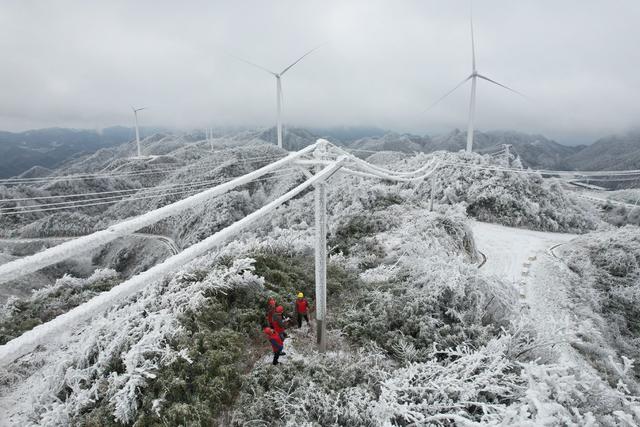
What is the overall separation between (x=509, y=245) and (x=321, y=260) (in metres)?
18.4

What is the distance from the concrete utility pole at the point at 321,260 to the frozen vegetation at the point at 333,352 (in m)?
A: 0.69

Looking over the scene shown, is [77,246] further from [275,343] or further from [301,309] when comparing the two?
[301,309]

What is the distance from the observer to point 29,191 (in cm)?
6738

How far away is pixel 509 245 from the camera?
21203 millimetres

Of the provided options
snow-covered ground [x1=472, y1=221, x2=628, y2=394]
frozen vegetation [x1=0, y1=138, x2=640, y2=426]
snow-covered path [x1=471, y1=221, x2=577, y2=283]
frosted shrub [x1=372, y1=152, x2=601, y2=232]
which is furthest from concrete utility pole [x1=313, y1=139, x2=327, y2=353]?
frosted shrub [x1=372, y1=152, x2=601, y2=232]

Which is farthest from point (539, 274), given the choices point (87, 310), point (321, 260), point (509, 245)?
point (87, 310)

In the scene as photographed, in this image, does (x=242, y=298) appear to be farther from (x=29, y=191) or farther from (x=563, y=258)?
(x=29, y=191)

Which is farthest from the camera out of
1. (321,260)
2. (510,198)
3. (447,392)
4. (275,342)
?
(510,198)

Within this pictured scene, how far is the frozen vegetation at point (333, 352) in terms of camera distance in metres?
5.78

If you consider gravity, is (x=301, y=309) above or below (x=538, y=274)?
above

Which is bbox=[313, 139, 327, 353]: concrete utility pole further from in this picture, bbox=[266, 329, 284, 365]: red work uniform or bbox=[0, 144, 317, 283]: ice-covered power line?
bbox=[0, 144, 317, 283]: ice-covered power line

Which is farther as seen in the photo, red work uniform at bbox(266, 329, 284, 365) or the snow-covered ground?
the snow-covered ground

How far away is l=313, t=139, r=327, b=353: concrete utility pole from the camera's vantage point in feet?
25.0

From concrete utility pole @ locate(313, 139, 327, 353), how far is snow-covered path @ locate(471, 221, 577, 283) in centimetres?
1135
